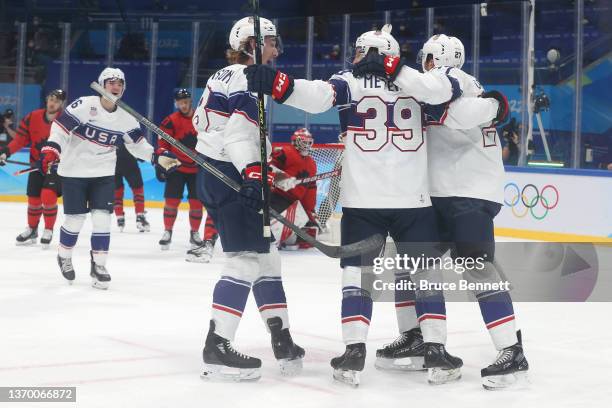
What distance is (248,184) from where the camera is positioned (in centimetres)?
313

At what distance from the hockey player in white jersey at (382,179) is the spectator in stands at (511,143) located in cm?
631

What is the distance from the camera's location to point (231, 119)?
129 inches

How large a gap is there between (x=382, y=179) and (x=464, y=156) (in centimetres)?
35

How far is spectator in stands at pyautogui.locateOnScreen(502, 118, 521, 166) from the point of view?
31.3ft

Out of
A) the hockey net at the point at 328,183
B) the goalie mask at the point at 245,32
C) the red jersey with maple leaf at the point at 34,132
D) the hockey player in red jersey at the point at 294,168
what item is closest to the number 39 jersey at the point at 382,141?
the goalie mask at the point at 245,32

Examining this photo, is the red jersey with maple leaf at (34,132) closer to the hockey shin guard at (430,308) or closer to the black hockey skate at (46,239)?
the black hockey skate at (46,239)

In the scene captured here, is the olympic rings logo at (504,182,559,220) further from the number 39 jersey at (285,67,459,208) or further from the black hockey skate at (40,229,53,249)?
the number 39 jersey at (285,67,459,208)

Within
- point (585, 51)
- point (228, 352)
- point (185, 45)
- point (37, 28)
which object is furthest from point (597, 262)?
point (37, 28)

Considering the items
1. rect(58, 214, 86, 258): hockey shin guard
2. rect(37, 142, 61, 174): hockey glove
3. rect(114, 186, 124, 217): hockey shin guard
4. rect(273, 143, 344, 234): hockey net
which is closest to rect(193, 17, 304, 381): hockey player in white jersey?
rect(37, 142, 61, 174): hockey glove

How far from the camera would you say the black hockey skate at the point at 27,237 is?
777 centimetres

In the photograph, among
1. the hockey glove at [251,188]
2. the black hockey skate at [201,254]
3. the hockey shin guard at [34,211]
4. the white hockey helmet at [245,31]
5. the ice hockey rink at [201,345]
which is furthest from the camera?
the hockey shin guard at [34,211]

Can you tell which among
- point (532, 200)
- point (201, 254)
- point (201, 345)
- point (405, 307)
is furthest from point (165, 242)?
point (405, 307)

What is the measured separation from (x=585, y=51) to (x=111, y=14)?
32.2ft

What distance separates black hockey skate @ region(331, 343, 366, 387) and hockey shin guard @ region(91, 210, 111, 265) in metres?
2.64
